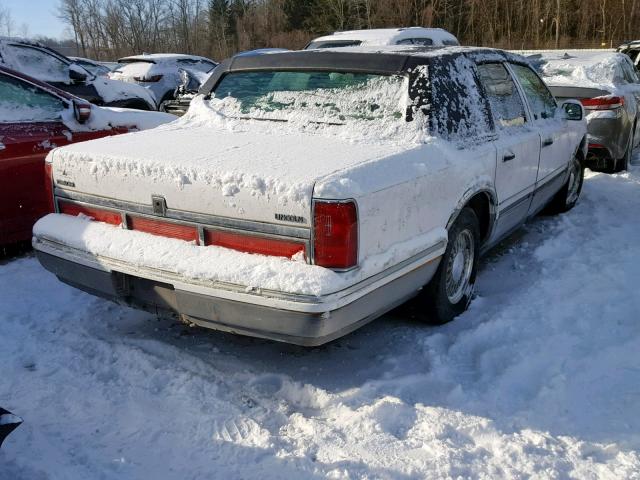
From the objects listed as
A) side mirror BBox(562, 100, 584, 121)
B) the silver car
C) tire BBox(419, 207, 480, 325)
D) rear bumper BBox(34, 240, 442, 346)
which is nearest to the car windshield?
tire BBox(419, 207, 480, 325)

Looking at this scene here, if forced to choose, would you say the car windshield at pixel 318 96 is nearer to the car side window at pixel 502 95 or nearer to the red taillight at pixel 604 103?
the car side window at pixel 502 95

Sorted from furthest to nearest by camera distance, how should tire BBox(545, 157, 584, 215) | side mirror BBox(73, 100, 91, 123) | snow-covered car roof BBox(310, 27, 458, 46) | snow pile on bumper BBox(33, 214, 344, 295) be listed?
snow-covered car roof BBox(310, 27, 458, 46) → tire BBox(545, 157, 584, 215) → side mirror BBox(73, 100, 91, 123) → snow pile on bumper BBox(33, 214, 344, 295)

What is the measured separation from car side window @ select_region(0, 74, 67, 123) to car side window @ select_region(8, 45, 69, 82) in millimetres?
3985

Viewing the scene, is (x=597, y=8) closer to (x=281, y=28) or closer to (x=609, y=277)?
(x=281, y=28)

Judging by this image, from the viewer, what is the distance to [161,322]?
396 centimetres

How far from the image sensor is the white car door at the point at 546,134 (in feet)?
16.1

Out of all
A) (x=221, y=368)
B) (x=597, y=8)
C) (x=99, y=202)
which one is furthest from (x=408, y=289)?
(x=597, y=8)

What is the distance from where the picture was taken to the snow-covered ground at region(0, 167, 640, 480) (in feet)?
8.55

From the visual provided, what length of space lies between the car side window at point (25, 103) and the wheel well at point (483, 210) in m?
3.69

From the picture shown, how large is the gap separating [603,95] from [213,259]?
21.3 feet

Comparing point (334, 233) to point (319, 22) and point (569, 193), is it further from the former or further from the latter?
point (319, 22)

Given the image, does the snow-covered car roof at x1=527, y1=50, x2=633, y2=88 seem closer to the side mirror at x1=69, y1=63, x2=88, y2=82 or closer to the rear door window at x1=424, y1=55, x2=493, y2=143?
the rear door window at x1=424, y1=55, x2=493, y2=143

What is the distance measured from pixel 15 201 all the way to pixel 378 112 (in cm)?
306

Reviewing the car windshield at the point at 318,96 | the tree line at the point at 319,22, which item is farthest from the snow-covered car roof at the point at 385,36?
the tree line at the point at 319,22
